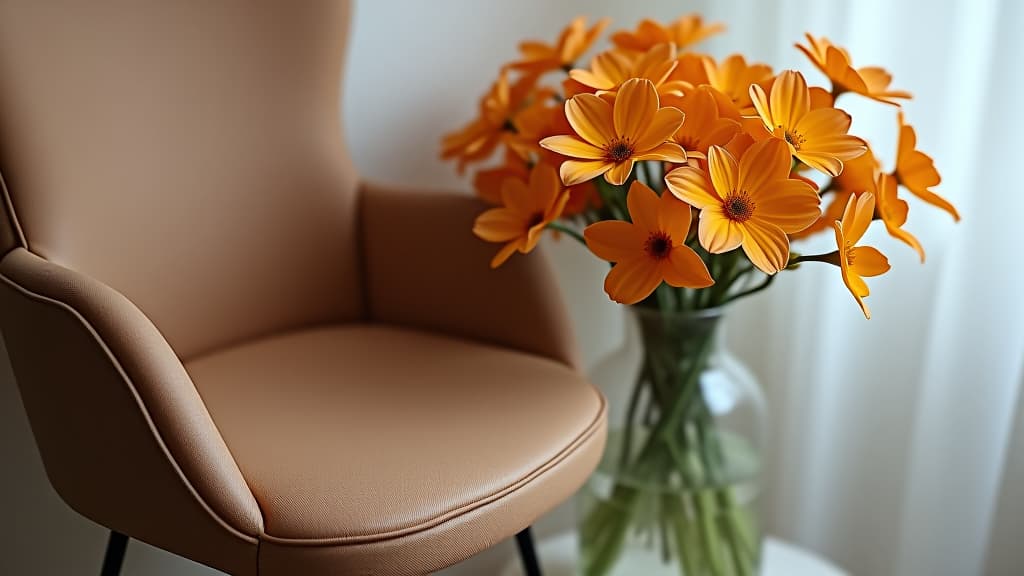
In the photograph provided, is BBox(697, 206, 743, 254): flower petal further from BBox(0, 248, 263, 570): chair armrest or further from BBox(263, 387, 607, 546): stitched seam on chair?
BBox(0, 248, 263, 570): chair armrest

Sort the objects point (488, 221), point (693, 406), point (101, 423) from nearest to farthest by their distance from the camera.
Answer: point (101, 423)
point (488, 221)
point (693, 406)

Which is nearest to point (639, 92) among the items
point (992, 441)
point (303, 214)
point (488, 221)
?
point (488, 221)

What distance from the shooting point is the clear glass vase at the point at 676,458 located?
45.9 inches

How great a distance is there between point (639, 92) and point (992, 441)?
30.6 inches

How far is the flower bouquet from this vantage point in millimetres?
874

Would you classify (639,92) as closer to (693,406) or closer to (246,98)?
(693,406)

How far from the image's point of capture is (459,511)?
857 millimetres

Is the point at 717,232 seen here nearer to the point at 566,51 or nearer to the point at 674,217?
the point at 674,217

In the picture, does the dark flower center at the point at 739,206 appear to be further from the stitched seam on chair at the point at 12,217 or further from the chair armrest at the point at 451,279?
the stitched seam on chair at the point at 12,217

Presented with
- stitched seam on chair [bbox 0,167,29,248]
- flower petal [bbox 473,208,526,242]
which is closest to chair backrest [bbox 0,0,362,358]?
stitched seam on chair [bbox 0,167,29,248]

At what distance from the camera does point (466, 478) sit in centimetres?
88

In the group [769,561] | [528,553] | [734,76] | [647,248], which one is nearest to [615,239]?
[647,248]

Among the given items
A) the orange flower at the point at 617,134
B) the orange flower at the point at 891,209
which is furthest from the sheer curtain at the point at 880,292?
the orange flower at the point at 617,134

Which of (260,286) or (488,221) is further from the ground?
(488,221)
